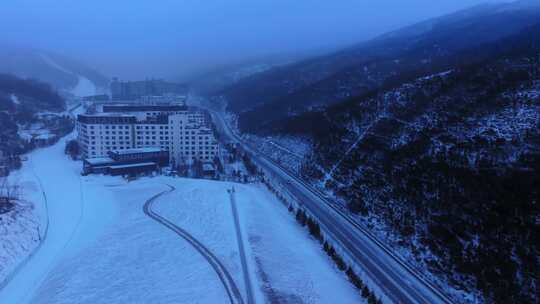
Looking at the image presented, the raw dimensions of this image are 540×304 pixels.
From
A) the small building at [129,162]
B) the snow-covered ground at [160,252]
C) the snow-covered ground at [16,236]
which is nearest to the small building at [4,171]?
the snow-covered ground at [160,252]

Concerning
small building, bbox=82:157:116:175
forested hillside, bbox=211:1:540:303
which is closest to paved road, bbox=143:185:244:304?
forested hillside, bbox=211:1:540:303

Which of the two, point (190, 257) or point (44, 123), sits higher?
point (44, 123)

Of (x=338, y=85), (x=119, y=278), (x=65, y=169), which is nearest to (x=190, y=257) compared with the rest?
(x=119, y=278)

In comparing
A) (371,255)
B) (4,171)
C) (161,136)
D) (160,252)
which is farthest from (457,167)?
(4,171)

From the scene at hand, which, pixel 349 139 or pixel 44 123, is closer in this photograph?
pixel 349 139

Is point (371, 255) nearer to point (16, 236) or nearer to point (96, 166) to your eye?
point (16, 236)

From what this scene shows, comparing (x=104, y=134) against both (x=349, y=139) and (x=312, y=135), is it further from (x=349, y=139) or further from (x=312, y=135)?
(x=349, y=139)

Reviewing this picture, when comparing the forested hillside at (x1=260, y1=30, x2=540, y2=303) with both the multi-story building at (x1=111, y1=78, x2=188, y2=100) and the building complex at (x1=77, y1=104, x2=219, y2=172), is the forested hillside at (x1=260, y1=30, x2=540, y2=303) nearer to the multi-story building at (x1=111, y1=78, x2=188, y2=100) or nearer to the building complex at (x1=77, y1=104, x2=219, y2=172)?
the building complex at (x1=77, y1=104, x2=219, y2=172)
